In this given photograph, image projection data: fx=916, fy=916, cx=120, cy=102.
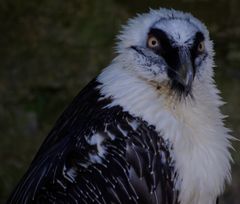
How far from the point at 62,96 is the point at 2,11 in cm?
105

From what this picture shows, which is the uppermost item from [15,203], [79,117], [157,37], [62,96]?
[62,96]

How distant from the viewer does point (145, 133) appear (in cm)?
531

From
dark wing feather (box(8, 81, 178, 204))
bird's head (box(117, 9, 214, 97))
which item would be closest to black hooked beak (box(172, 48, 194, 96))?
bird's head (box(117, 9, 214, 97))

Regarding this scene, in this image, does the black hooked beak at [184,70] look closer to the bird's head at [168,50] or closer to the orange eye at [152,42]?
the bird's head at [168,50]

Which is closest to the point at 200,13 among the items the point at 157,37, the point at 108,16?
the point at 108,16

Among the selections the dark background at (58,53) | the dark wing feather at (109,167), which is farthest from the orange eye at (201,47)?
the dark background at (58,53)

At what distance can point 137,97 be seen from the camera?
18.0 feet

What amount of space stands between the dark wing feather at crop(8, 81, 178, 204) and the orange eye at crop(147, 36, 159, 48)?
18.4 inches

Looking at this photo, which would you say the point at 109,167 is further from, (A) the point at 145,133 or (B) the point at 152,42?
(B) the point at 152,42

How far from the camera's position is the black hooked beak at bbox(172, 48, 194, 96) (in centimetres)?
529

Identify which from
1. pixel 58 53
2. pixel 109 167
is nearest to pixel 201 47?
pixel 109 167

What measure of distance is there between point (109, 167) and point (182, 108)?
0.61m

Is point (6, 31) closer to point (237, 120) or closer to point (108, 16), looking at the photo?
point (108, 16)

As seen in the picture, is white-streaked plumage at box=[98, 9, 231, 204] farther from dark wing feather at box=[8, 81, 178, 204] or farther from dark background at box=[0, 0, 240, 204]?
dark background at box=[0, 0, 240, 204]
